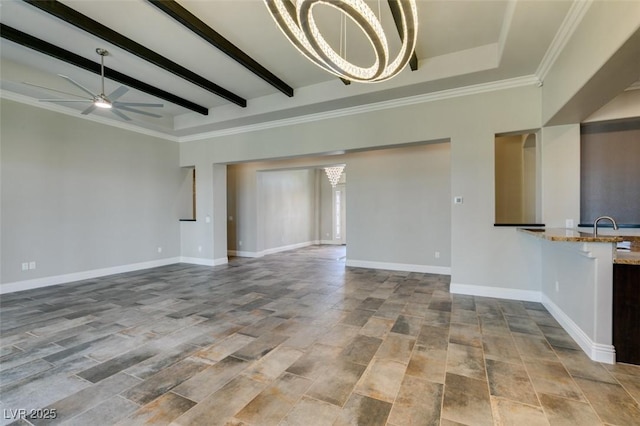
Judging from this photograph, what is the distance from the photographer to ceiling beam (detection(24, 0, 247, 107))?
287 cm

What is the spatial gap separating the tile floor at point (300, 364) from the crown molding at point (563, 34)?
9.93 feet

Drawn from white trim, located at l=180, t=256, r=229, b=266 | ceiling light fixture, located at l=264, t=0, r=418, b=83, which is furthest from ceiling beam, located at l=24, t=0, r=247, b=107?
white trim, located at l=180, t=256, r=229, b=266

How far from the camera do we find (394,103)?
471cm

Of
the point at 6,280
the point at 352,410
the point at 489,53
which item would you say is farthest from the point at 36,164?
the point at 489,53

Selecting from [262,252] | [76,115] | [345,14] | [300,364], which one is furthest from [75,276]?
[345,14]

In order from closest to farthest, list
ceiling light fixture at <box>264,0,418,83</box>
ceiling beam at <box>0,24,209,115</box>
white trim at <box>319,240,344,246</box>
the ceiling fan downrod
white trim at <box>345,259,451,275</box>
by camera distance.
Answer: ceiling light fixture at <box>264,0,418,83</box> → ceiling beam at <box>0,24,209,115</box> → the ceiling fan downrod → white trim at <box>345,259,451,275</box> → white trim at <box>319,240,344,246</box>

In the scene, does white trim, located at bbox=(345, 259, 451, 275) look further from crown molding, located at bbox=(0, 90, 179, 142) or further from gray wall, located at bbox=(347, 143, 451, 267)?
crown molding, located at bbox=(0, 90, 179, 142)

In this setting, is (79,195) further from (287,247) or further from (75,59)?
(287,247)

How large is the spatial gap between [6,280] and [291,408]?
543cm

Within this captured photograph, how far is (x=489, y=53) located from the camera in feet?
12.1

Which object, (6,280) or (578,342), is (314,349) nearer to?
(578,342)

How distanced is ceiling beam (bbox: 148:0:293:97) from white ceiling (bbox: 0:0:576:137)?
7 cm

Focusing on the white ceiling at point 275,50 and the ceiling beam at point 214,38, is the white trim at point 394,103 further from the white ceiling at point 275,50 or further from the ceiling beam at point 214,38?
the ceiling beam at point 214,38

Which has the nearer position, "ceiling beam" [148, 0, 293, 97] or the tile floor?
the tile floor
